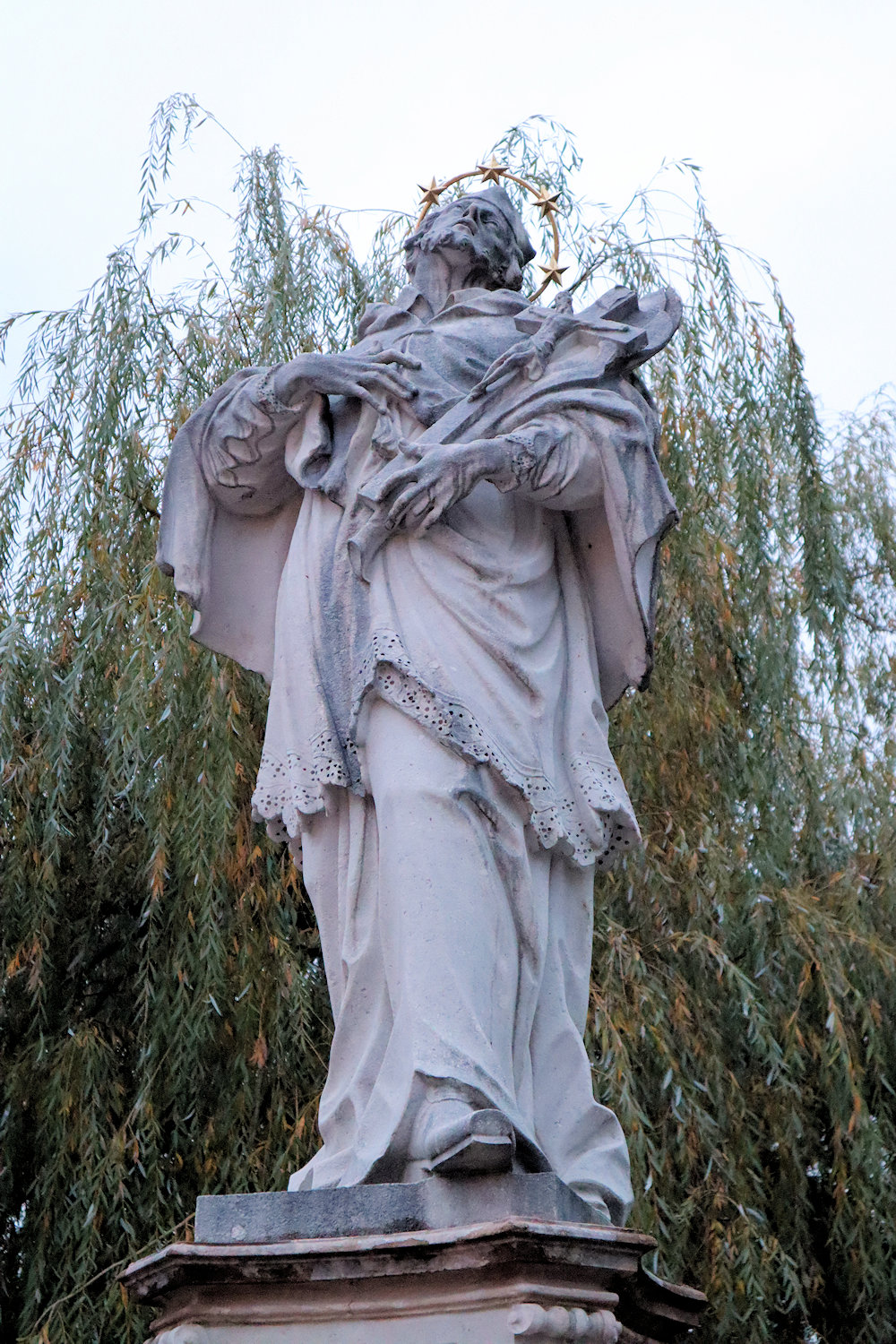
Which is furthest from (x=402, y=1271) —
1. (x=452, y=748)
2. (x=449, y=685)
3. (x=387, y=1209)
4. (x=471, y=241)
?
(x=471, y=241)

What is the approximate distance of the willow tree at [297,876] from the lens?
684cm

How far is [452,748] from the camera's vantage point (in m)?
4.09

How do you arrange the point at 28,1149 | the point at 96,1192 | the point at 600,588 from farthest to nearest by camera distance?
the point at 28,1149
the point at 96,1192
the point at 600,588

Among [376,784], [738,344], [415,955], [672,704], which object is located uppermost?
[738,344]

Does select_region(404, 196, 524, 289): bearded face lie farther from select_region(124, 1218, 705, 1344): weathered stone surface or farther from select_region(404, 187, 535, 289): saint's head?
select_region(124, 1218, 705, 1344): weathered stone surface

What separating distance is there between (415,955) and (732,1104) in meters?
3.52

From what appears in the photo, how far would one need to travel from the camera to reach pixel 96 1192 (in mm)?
6672

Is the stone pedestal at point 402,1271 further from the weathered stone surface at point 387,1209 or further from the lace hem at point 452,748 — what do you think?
the lace hem at point 452,748

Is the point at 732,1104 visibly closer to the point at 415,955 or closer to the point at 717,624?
the point at 717,624

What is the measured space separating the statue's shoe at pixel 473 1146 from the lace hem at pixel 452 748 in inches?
27.2

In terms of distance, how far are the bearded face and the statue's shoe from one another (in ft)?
7.09

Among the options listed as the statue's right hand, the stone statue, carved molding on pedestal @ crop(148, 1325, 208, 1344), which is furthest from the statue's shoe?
the statue's right hand

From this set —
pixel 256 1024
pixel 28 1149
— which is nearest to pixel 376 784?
pixel 256 1024

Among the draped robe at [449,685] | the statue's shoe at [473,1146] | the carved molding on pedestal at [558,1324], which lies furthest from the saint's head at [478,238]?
the carved molding on pedestal at [558,1324]
